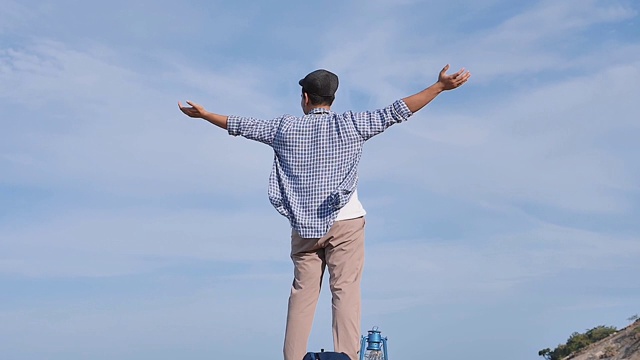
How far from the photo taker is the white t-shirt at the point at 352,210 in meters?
7.25

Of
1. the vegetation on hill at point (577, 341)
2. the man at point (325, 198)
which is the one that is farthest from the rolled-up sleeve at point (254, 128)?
the vegetation on hill at point (577, 341)

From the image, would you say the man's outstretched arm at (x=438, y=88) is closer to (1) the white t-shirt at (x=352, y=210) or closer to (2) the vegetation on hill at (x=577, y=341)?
(1) the white t-shirt at (x=352, y=210)

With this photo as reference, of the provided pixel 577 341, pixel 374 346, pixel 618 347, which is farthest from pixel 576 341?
pixel 374 346

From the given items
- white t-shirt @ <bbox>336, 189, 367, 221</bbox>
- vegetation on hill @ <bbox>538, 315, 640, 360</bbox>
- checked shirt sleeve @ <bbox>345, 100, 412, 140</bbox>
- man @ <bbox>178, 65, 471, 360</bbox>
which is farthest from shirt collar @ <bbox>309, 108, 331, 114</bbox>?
vegetation on hill @ <bbox>538, 315, 640, 360</bbox>

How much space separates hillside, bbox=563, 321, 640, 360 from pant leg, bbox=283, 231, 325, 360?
14.4 m

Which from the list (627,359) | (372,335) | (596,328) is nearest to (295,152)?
(372,335)

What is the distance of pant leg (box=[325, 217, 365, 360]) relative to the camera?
275 inches

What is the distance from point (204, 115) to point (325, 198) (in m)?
1.38

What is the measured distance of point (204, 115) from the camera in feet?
25.3

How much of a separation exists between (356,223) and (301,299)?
0.77 m

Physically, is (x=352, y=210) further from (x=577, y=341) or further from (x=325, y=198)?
(x=577, y=341)

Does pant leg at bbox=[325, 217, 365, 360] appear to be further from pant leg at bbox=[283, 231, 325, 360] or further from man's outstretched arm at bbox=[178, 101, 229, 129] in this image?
man's outstretched arm at bbox=[178, 101, 229, 129]

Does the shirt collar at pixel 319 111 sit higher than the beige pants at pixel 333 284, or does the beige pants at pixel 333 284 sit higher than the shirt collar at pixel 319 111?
the shirt collar at pixel 319 111

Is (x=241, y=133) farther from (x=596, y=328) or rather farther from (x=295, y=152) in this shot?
(x=596, y=328)
